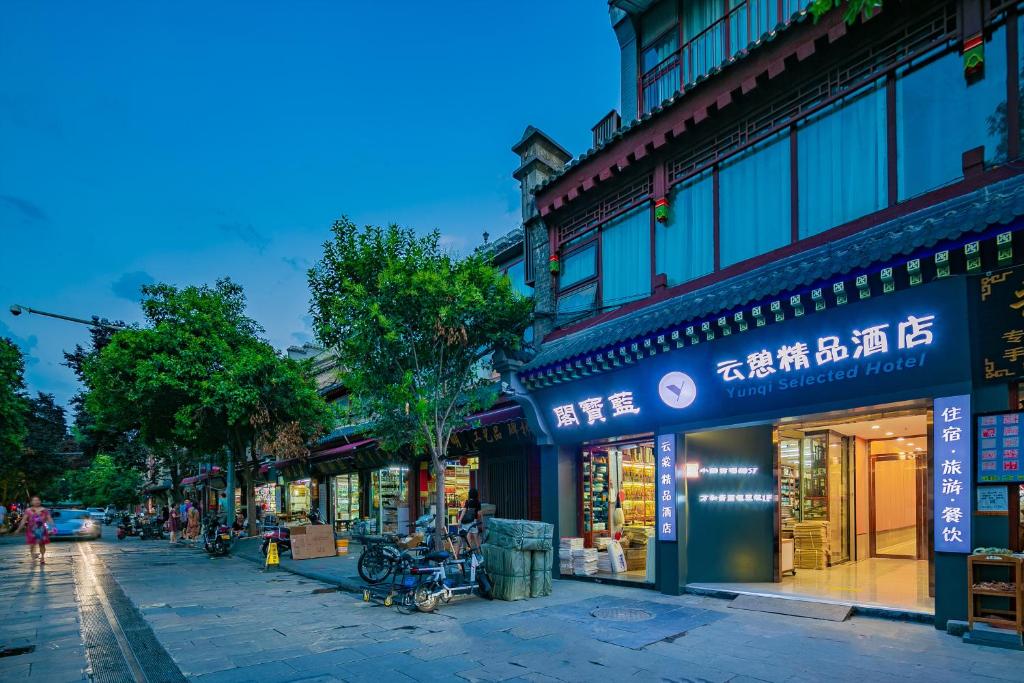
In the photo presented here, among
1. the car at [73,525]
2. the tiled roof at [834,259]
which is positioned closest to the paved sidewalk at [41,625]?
the tiled roof at [834,259]

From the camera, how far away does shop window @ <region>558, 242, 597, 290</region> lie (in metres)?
13.7

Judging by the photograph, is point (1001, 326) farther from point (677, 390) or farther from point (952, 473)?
point (677, 390)

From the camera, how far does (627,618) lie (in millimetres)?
8742

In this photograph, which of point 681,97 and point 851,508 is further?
point 851,508

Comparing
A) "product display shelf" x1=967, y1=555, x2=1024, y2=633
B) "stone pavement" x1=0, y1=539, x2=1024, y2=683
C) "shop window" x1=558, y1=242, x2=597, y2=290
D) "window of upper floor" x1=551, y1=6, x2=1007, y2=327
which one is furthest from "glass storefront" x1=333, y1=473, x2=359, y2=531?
"product display shelf" x1=967, y1=555, x2=1024, y2=633

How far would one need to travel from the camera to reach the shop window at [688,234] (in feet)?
36.4

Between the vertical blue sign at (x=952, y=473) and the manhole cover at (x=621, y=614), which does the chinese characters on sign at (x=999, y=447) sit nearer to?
the vertical blue sign at (x=952, y=473)

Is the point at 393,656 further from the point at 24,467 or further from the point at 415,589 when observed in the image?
the point at 24,467

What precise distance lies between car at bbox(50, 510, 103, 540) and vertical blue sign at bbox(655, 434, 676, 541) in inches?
1251

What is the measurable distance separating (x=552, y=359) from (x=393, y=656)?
268 inches

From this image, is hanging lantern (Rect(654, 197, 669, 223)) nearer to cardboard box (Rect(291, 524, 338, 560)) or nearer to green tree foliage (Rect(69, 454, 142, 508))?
cardboard box (Rect(291, 524, 338, 560))

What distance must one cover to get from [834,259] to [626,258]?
506cm

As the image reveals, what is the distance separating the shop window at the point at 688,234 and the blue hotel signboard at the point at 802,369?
1.81 meters

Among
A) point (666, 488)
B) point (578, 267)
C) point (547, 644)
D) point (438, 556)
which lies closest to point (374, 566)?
point (438, 556)
